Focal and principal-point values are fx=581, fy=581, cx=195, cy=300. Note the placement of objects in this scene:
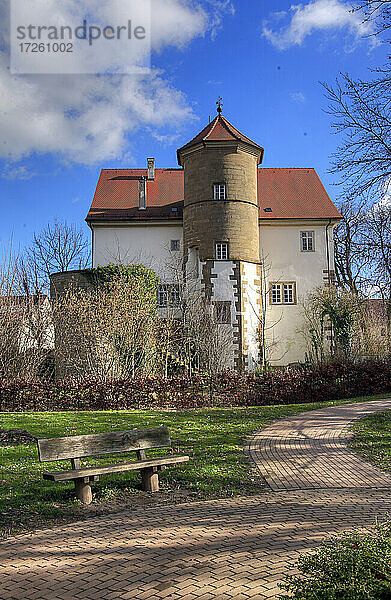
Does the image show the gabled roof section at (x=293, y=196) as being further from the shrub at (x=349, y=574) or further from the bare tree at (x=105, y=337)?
the shrub at (x=349, y=574)

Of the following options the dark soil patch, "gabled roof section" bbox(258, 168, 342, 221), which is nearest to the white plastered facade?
"gabled roof section" bbox(258, 168, 342, 221)

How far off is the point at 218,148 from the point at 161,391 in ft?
52.0

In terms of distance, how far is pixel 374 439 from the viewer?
12023 mm

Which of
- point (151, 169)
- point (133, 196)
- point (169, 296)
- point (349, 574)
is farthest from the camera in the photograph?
point (151, 169)

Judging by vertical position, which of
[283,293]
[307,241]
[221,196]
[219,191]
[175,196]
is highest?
[175,196]

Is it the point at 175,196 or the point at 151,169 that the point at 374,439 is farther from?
the point at 151,169

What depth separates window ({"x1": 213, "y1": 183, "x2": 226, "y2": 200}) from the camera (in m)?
29.6

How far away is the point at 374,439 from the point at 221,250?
1816 centimetres

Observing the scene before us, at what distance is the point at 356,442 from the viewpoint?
11828 millimetres

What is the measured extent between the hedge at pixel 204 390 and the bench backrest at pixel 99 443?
29.7ft

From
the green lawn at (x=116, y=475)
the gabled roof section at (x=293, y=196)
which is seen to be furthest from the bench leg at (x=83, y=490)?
the gabled roof section at (x=293, y=196)

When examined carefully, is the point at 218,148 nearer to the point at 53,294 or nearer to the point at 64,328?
the point at 53,294

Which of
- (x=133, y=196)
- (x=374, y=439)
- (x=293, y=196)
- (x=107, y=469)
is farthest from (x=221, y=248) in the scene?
(x=107, y=469)

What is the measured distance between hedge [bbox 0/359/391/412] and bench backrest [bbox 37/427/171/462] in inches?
357
